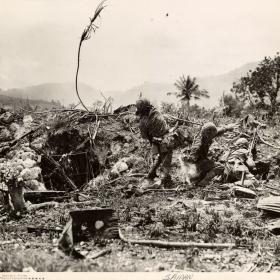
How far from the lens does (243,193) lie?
5988 millimetres

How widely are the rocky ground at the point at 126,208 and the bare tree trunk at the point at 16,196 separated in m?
0.11

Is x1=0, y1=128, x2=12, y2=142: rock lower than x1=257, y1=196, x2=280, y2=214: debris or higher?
higher

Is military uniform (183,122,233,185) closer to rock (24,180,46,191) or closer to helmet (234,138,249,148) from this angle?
helmet (234,138,249,148)

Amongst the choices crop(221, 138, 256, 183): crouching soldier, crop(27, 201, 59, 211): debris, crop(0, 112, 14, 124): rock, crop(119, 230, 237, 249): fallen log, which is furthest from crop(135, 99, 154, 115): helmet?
crop(0, 112, 14, 124): rock

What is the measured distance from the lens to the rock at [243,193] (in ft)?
19.6

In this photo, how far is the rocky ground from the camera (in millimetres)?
3920

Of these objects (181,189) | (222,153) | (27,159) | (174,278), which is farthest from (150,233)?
(27,159)

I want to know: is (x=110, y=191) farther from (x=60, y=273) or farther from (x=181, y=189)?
(x=60, y=273)

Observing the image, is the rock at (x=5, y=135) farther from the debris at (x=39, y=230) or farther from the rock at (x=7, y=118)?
the debris at (x=39, y=230)

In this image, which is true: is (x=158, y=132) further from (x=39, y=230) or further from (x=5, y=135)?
(x=5, y=135)

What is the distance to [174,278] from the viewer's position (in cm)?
383

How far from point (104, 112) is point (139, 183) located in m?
2.47

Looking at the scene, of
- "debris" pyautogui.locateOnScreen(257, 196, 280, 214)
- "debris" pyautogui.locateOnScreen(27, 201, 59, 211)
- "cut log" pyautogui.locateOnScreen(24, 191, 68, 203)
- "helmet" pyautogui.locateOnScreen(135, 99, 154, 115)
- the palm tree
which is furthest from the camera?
the palm tree

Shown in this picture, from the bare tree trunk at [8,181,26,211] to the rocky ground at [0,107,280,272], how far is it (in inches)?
4.2
